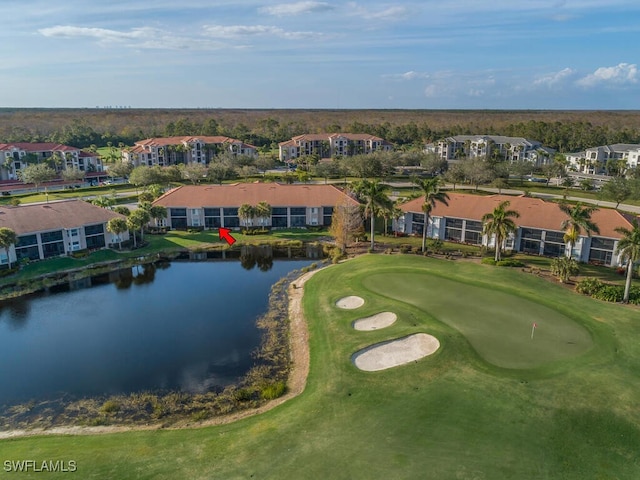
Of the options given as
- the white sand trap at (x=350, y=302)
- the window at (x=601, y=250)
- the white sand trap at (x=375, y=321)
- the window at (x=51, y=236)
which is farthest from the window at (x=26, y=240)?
the window at (x=601, y=250)

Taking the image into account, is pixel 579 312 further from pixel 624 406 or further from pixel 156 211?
pixel 156 211

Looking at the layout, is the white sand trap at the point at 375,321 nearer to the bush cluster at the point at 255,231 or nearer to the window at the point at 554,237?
the window at the point at 554,237

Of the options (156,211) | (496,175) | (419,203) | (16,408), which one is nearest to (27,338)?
(16,408)

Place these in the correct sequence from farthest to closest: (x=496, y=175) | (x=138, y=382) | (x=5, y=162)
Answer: (x=5, y=162) → (x=496, y=175) → (x=138, y=382)

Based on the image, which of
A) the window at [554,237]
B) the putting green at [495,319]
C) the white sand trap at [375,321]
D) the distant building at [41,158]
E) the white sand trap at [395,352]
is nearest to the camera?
the white sand trap at [395,352]

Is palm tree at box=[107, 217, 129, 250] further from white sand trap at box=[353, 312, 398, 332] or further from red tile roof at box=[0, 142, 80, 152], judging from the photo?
red tile roof at box=[0, 142, 80, 152]

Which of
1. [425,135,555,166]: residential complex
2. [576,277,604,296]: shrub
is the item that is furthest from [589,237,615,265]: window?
[425,135,555,166]: residential complex

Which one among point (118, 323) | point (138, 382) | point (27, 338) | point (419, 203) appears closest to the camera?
point (138, 382)
